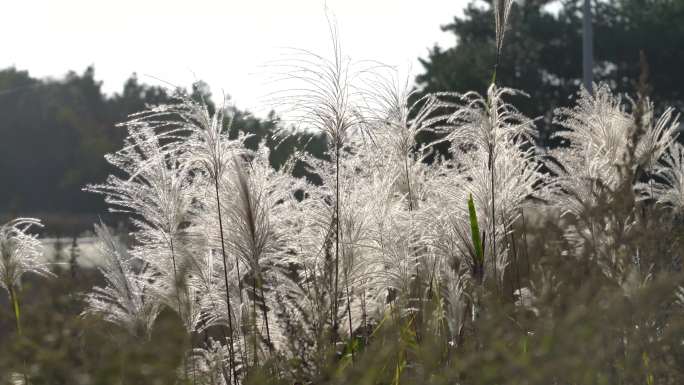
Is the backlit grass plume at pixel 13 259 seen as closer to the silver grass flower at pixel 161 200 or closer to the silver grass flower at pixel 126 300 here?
A: the silver grass flower at pixel 126 300

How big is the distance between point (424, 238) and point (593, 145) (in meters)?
1.37

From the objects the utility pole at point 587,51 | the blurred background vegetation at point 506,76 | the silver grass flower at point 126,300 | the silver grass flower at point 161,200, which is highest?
the blurred background vegetation at point 506,76

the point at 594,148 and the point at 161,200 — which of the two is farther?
the point at 594,148

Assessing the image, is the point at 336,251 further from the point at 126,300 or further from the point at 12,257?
the point at 12,257

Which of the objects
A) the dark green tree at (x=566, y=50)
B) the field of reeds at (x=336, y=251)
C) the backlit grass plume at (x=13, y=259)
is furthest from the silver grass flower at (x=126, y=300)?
the dark green tree at (x=566, y=50)

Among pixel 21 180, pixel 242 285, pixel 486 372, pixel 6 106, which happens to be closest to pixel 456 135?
pixel 242 285

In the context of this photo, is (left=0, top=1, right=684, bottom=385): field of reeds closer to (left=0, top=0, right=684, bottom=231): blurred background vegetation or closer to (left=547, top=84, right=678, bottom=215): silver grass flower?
(left=547, top=84, right=678, bottom=215): silver grass flower

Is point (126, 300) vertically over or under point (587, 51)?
under

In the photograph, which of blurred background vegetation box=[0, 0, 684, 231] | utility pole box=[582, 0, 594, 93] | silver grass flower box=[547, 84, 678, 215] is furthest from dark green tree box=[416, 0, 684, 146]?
silver grass flower box=[547, 84, 678, 215]

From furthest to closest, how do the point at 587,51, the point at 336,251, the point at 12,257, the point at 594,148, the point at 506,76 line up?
1. the point at 506,76
2. the point at 587,51
3. the point at 594,148
4. the point at 12,257
5. the point at 336,251

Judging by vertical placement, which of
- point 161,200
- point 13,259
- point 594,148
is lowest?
point 13,259

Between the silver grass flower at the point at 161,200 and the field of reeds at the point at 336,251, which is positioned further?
the silver grass flower at the point at 161,200

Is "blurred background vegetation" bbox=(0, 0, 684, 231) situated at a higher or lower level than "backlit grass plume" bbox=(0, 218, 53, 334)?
higher

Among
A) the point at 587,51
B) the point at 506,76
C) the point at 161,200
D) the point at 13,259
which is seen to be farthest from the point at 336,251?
the point at 506,76
